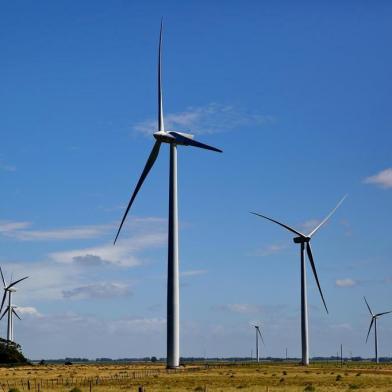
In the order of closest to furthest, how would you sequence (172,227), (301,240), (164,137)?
(172,227), (164,137), (301,240)

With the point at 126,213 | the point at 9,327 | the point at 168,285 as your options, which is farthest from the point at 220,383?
the point at 9,327

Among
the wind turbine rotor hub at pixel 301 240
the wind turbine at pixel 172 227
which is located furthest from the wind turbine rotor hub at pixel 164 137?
the wind turbine rotor hub at pixel 301 240

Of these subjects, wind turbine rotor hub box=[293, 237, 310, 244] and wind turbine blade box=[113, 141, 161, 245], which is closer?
wind turbine blade box=[113, 141, 161, 245]

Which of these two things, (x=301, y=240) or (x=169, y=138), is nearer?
(x=169, y=138)

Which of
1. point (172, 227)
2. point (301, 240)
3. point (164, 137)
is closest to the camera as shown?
point (172, 227)

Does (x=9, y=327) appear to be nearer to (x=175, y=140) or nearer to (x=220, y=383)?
(x=175, y=140)

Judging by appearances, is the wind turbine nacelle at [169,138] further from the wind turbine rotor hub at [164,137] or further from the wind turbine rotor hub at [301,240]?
the wind turbine rotor hub at [301,240]

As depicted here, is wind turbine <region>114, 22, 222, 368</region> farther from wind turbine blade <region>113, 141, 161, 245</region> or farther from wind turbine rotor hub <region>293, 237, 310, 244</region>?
wind turbine rotor hub <region>293, 237, 310, 244</region>

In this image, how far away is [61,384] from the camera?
79312 millimetres

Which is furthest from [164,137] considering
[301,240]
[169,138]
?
[301,240]

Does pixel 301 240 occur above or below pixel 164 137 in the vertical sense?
below

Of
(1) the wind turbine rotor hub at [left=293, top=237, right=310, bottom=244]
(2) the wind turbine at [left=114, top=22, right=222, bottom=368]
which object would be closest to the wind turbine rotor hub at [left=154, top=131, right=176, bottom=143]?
(2) the wind turbine at [left=114, top=22, right=222, bottom=368]

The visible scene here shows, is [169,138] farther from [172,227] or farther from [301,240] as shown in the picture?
[301,240]

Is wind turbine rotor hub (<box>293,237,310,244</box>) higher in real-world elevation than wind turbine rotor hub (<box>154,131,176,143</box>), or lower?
lower
